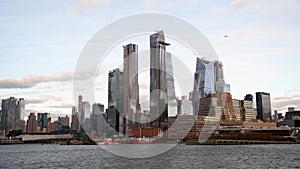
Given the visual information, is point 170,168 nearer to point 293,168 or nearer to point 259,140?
point 293,168

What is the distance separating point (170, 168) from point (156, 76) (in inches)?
4915

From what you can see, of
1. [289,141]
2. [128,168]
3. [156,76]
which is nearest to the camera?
[128,168]

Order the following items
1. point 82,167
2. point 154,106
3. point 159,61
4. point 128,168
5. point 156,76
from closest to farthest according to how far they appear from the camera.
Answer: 1. point 128,168
2. point 82,167
3. point 154,106
4. point 159,61
5. point 156,76

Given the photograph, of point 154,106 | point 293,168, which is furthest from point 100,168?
point 154,106

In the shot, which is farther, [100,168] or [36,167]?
[36,167]

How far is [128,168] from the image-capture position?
53.6 m

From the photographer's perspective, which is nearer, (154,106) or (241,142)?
(154,106)

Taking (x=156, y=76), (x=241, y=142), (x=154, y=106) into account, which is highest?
(x=156, y=76)

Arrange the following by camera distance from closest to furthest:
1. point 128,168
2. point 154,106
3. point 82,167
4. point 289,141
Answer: point 128,168, point 82,167, point 154,106, point 289,141

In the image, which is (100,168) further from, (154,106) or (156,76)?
(156,76)

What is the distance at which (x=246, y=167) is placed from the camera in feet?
185

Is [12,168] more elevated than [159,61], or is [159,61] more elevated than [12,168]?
[159,61]

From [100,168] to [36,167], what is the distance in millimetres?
14111

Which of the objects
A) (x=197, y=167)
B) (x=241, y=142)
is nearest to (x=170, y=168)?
(x=197, y=167)
